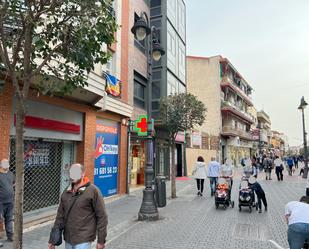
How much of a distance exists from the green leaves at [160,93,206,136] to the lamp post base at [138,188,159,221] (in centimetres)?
457

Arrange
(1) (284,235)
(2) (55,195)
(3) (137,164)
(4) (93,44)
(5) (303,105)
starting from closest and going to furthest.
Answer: (4) (93,44)
(1) (284,235)
(2) (55,195)
(3) (137,164)
(5) (303,105)

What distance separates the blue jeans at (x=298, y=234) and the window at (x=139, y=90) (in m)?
12.5

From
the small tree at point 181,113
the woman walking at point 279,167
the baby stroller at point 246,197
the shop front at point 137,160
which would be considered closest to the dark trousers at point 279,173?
the woman walking at point 279,167

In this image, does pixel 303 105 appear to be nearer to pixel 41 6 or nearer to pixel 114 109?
pixel 114 109

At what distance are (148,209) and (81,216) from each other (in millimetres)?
5442

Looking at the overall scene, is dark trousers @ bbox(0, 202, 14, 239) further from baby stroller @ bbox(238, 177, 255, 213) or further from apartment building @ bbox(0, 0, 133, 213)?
baby stroller @ bbox(238, 177, 255, 213)

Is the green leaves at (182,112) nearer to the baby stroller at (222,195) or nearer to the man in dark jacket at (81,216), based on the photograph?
the baby stroller at (222,195)

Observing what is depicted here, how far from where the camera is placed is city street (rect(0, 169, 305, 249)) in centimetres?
638

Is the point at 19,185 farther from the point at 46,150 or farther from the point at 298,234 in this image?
the point at 46,150

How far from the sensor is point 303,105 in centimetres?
2275

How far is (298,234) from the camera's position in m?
4.27

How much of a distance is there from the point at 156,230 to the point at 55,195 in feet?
12.3

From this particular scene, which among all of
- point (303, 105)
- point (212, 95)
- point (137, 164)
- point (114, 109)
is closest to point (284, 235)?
point (114, 109)

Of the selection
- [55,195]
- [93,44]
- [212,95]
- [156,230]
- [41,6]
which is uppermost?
[212,95]
